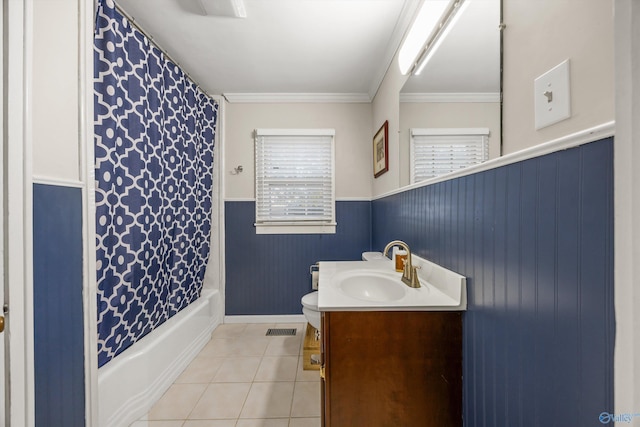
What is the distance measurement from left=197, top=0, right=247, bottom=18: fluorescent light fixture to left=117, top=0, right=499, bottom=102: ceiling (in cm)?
4

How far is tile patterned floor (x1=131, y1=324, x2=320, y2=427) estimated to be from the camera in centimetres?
144

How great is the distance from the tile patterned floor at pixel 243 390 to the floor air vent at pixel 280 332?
108 mm

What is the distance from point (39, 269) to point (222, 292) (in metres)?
1.82

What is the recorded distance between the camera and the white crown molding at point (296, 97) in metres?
2.61

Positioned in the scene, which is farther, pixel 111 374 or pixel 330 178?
pixel 330 178

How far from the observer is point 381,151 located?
225cm

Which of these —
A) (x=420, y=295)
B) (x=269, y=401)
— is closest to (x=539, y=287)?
(x=420, y=295)

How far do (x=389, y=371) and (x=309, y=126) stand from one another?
229cm

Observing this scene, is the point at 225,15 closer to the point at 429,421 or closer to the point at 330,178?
the point at 330,178

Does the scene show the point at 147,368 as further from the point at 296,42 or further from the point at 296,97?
the point at 296,97

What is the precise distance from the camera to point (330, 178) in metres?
2.66

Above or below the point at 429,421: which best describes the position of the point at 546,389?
above

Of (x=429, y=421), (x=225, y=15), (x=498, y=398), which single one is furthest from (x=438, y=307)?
(x=225, y=15)

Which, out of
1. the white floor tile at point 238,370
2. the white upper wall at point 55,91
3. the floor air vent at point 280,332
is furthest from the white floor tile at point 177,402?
the white upper wall at point 55,91
